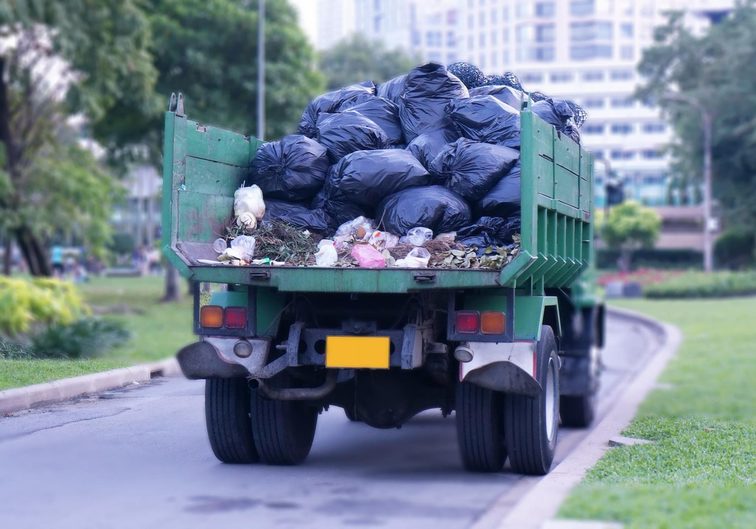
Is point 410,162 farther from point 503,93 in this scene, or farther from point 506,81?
point 506,81

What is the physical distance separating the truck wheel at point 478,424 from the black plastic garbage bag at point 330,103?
2.43 meters

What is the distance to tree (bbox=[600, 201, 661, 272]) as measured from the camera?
170ft

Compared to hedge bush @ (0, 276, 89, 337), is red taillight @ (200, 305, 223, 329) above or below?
above

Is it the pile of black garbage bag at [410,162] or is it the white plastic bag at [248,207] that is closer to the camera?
the pile of black garbage bag at [410,162]

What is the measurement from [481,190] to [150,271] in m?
52.1

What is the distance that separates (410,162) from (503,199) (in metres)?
0.65

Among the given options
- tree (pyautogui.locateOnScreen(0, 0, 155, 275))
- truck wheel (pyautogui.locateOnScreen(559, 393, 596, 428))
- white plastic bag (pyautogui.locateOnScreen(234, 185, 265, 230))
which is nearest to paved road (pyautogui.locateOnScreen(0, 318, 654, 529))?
white plastic bag (pyautogui.locateOnScreen(234, 185, 265, 230))

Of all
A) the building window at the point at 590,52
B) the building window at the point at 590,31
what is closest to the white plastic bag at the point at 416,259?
the building window at the point at 590,52

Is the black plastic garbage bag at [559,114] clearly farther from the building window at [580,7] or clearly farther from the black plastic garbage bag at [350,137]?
the building window at [580,7]

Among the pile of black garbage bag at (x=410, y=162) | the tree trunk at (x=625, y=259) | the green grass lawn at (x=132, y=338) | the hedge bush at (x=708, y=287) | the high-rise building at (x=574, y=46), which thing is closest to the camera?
the pile of black garbage bag at (x=410, y=162)

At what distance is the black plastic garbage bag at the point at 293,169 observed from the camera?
7.31 metres

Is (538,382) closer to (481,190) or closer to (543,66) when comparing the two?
(481,190)

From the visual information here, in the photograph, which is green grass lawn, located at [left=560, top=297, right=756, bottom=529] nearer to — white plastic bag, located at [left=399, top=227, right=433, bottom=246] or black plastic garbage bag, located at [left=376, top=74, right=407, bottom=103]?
white plastic bag, located at [left=399, top=227, right=433, bottom=246]

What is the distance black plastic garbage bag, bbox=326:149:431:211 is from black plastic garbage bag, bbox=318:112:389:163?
0.91ft
